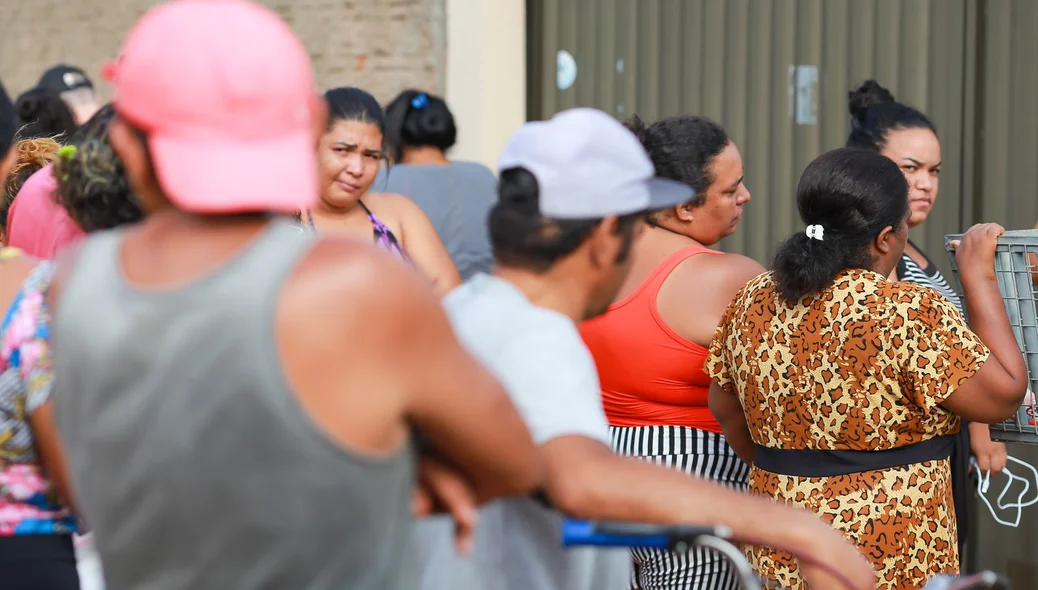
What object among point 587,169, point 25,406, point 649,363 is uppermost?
point 587,169

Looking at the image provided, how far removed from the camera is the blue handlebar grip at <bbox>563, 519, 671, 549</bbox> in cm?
165

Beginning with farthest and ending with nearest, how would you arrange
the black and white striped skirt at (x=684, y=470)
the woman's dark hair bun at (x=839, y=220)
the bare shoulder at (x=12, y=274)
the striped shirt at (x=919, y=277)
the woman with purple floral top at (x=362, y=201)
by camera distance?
the woman with purple floral top at (x=362, y=201) < the striped shirt at (x=919, y=277) < the black and white striped skirt at (x=684, y=470) < the woman's dark hair bun at (x=839, y=220) < the bare shoulder at (x=12, y=274)

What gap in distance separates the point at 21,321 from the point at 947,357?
79.3 inches

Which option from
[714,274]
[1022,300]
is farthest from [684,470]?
[1022,300]

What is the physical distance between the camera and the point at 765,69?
6.04 m

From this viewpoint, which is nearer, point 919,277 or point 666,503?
point 666,503

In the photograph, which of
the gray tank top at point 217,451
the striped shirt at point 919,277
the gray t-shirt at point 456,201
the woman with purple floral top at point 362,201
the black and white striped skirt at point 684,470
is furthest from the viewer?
the gray t-shirt at point 456,201

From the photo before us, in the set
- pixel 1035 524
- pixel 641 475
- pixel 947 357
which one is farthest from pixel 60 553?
pixel 1035 524

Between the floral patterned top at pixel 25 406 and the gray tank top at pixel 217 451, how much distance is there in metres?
0.72

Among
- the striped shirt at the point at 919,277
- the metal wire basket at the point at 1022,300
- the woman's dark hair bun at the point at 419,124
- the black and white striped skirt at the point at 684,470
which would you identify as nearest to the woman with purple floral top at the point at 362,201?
the woman's dark hair bun at the point at 419,124

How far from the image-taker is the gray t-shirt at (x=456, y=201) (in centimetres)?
500

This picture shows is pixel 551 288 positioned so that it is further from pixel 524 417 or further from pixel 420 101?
pixel 420 101

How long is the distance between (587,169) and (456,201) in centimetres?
319

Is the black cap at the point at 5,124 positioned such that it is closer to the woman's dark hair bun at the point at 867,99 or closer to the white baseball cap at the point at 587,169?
the white baseball cap at the point at 587,169
